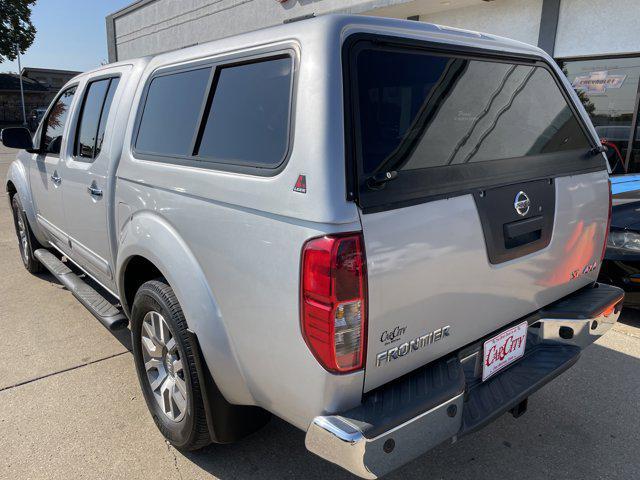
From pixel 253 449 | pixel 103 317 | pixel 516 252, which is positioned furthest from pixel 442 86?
pixel 103 317

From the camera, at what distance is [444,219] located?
190 centimetres

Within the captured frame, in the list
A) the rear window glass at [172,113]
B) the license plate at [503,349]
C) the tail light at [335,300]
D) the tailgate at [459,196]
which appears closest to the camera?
the tail light at [335,300]

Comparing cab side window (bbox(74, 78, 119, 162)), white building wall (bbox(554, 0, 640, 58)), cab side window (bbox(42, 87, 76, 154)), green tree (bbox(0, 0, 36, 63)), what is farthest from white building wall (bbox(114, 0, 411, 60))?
green tree (bbox(0, 0, 36, 63))

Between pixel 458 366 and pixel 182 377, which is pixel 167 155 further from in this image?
pixel 458 366

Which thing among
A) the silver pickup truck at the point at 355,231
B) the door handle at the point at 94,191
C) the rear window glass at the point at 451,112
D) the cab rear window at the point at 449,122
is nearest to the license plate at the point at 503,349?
the silver pickup truck at the point at 355,231

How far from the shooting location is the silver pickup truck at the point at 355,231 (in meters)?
1.71

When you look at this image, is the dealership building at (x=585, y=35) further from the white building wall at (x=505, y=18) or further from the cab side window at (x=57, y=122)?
the cab side window at (x=57, y=122)

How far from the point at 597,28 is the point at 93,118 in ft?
26.8

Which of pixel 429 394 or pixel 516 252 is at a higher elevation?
pixel 516 252

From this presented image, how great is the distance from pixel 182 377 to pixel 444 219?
1.45 m

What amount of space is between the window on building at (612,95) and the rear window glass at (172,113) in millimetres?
7936

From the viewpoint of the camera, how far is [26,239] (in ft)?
16.9

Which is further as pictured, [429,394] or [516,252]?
[516,252]

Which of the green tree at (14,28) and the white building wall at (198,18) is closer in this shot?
the white building wall at (198,18)
